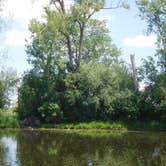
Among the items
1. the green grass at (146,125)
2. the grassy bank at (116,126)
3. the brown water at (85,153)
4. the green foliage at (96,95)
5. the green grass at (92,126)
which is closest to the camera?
the brown water at (85,153)

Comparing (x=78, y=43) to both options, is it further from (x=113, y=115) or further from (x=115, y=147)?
(x=115, y=147)

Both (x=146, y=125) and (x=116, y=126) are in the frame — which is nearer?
(x=146, y=125)

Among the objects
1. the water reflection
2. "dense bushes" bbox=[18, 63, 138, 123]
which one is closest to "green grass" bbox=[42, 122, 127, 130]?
"dense bushes" bbox=[18, 63, 138, 123]

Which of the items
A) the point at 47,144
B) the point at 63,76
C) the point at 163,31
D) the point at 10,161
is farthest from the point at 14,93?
the point at 10,161

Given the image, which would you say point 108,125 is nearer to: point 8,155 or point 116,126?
point 116,126

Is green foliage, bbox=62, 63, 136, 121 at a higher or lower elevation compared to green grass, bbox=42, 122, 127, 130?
higher

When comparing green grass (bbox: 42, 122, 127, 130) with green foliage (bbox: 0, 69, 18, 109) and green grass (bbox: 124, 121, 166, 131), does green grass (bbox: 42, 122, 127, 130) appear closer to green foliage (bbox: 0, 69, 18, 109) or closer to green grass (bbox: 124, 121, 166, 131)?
green grass (bbox: 124, 121, 166, 131)

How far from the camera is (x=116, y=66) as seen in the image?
45031 mm

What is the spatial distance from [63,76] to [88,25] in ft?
27.7

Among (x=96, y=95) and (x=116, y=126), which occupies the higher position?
(x=96, y=95)

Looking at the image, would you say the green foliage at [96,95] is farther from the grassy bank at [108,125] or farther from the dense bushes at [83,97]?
the grassy bank at [108,125]

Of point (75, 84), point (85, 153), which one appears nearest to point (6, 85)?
point (75, 84)

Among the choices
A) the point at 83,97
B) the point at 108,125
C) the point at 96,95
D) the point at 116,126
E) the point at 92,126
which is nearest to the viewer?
the point at 116,126

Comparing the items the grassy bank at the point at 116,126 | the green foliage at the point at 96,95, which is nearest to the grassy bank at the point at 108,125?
the grassy bank at the point at 116,126
